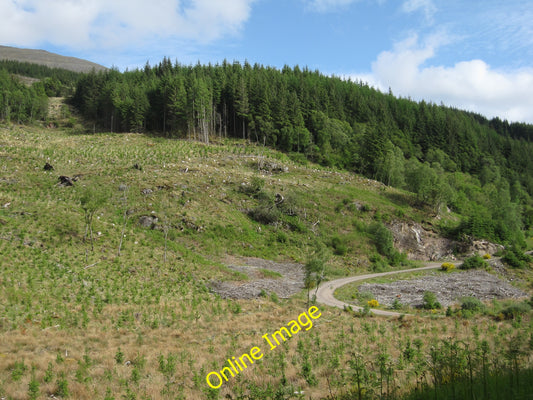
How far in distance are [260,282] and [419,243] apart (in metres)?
32.7

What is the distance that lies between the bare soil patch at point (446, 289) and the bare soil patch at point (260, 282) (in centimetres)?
720

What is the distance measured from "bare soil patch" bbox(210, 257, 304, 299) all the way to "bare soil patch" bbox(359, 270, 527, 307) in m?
7.20

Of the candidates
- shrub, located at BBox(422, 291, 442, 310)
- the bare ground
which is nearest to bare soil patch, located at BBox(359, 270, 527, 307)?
the bare ground

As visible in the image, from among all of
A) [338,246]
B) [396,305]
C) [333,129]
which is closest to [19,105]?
[333,129]

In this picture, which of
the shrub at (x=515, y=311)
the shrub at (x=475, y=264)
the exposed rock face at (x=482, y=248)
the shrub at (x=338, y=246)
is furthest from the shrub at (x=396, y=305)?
the exposed rock face at (x=482, y=248)

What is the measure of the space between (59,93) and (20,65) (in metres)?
88.0

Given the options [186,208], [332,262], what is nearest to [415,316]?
[332,262]

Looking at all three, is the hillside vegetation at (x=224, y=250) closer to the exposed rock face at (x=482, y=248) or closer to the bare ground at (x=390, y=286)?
the bare ground at (x=390, y=286)

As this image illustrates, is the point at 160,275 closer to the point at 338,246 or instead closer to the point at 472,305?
the point at 472,305

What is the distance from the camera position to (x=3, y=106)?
80.5m

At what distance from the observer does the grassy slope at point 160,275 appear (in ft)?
38.7

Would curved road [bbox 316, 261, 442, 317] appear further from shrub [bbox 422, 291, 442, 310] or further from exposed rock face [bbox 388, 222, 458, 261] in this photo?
exposed rock face [bbox 388, 222, 458, 261]

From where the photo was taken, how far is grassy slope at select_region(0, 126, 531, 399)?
11789 millimetres

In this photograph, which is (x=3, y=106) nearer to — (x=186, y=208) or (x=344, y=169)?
(x=186, y=208)
